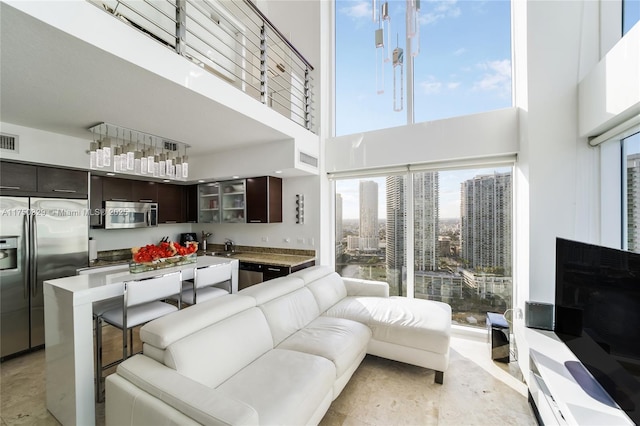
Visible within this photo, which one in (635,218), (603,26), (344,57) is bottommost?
(635,218)

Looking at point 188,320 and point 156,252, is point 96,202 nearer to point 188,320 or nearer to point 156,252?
point 156,252

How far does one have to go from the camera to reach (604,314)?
1410mm

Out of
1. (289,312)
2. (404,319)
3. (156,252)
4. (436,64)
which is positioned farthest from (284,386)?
(436,64)

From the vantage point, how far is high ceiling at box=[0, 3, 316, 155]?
1.43m

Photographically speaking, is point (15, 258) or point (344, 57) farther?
point (344, 57)

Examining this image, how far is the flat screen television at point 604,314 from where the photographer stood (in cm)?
120

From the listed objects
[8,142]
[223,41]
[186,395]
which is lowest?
[186,395]

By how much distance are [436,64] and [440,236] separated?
2.36 metres

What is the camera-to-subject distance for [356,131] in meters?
3.89

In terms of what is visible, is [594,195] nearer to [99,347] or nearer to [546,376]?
[546,376]

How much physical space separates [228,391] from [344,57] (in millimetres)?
4629

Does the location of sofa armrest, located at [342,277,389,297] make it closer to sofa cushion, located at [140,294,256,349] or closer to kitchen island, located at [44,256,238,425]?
sofa cushion, located at [140,294,256,349]

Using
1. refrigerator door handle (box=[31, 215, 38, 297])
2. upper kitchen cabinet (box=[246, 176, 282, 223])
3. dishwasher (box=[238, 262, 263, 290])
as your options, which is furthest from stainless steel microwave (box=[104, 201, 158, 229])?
dishwasher (box=[238, 262, 263, 290])

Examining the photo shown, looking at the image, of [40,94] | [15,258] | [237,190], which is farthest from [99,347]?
[237,190]
